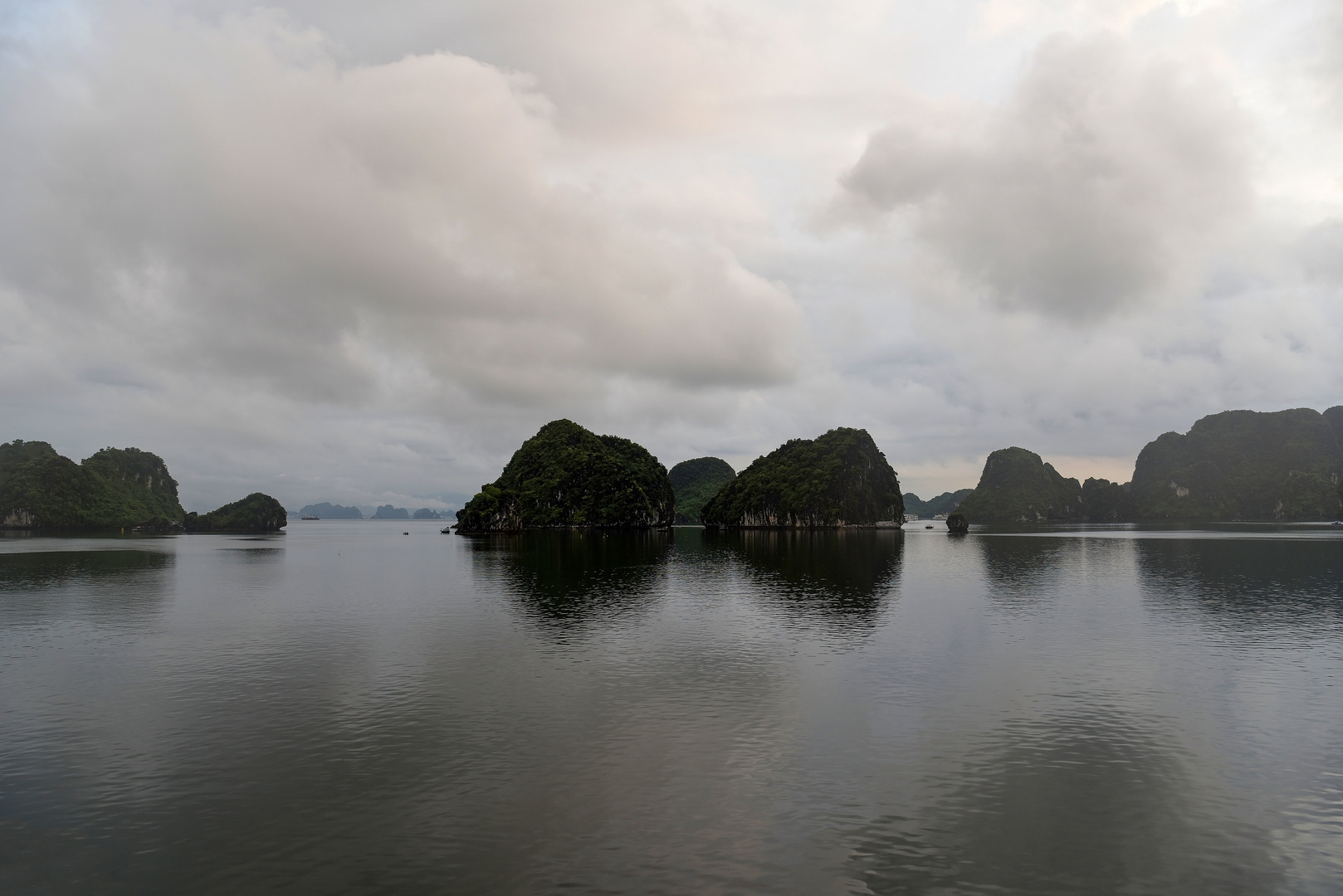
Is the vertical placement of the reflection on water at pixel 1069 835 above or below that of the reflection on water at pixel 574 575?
below

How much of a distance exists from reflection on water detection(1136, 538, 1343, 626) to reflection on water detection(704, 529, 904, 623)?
3035 cm

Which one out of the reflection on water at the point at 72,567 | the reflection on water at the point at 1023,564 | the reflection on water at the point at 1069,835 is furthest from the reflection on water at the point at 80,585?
the reflection on water at the point at 1023,564

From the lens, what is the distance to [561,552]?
480 feet

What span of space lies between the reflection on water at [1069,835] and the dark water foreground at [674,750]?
0.12m

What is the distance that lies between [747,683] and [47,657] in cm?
4588

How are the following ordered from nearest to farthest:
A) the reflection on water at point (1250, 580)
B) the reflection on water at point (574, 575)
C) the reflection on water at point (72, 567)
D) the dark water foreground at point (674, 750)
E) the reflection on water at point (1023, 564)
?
the dark water foreground at point (674, 750)
the reflection on water at point (1250, 580)
the reflection on water at point (574, 575)
the reflection on water at point (1023, 564)
the reflection on water at point (72, 567)

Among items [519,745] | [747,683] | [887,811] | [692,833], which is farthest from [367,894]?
[747,683]

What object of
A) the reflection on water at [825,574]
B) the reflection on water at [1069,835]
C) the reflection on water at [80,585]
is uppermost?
the reflection on water at [80,585]

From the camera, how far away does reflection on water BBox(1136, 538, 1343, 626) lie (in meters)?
63.9

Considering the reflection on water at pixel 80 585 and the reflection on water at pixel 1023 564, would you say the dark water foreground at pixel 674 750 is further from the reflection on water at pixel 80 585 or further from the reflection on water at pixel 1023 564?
the reflection on water at pixel 1023 564

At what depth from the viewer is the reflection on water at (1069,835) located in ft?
60.3

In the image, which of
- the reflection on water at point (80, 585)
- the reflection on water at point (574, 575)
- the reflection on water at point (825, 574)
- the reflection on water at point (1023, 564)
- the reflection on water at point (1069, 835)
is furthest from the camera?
the reflection on water at point (1023, 564)

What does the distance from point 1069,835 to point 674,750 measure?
46.1 ft

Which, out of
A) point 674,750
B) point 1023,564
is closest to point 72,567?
point 674,750
